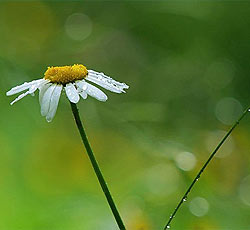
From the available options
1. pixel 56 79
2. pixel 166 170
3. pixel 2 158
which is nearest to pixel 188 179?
pixel 166 170

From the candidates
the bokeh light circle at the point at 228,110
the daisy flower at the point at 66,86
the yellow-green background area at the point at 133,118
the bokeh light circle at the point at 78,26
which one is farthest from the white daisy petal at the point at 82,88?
the bokeh light circle at the point at 78,26

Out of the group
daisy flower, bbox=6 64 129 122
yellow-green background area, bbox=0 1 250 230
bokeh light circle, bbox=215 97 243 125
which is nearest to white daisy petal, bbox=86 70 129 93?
daisy flower, bbox=6 64 129 122

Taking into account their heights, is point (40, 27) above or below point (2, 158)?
above

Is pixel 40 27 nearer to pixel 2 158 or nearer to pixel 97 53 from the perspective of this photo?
pixel 97 53

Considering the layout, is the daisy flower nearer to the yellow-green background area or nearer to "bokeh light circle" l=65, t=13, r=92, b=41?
the yellow-green background area

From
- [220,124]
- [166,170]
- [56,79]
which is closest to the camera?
[56,79]

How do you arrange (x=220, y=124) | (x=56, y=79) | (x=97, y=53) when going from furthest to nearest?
(x=97, y=53) < (x=220, y=124) < (x=56, y=79)

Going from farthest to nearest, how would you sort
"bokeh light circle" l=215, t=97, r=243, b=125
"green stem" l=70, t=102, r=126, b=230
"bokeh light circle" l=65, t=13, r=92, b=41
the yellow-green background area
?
"bokeh light circle" l=65, t=13, r=92, b=41 < "bokeh light circle" l=215, t=97, r=243, b=125 < the yellow-green background area < "green stem" l=70, t=102, r=126, b=230
